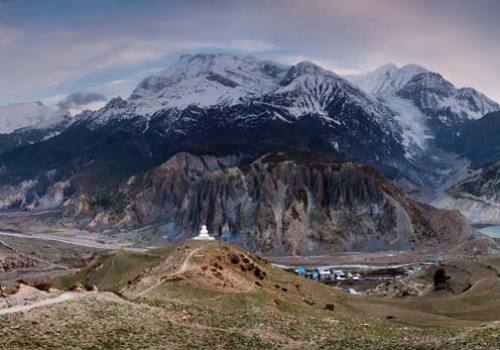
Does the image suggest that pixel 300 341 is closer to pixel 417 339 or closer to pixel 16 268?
pixel 417 339

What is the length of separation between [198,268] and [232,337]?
24.3 m

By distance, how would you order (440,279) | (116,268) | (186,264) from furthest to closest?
(440,279) → (116,268) → (186,264)

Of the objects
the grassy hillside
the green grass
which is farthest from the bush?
the green grass

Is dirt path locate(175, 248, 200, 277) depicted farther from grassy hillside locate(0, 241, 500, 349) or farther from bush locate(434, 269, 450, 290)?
bush locate(434, 269, 450, 290)

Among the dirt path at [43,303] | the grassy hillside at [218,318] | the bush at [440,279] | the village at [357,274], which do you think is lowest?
the village at [357,274]

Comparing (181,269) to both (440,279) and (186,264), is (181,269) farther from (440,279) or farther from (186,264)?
(440,279)

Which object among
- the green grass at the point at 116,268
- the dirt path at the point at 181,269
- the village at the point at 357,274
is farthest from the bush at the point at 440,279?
the dirt path at the point at 181,269

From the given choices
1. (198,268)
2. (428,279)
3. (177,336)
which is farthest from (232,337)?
(428,279)

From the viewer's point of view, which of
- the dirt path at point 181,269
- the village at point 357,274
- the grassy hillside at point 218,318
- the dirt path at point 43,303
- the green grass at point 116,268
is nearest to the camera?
the grassy hillside at point 218,318

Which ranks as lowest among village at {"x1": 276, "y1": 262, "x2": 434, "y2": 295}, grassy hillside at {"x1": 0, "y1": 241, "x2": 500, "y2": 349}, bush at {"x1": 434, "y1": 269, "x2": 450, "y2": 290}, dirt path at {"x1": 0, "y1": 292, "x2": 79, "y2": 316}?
village at {"x1": 276, "y1": 262, "x2": 434, "y2": 295}

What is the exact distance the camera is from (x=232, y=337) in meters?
42.6

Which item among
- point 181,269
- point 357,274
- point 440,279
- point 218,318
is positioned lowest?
point 357,274

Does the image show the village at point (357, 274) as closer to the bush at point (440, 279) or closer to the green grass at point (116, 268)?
the bush at point (440, 279)

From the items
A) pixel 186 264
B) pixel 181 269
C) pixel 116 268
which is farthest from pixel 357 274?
pixel 181 269
